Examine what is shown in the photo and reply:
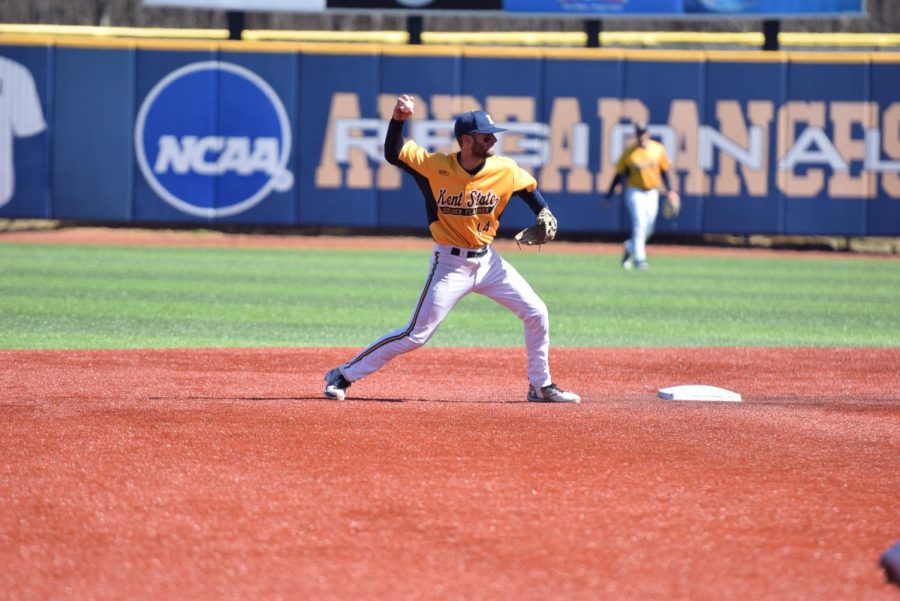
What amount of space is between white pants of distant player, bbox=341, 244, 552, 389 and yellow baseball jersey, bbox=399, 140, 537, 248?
0.11 meters

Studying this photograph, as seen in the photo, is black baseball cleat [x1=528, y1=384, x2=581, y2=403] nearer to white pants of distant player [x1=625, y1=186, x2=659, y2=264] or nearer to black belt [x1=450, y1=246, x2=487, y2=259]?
black belt [x1=450, y1=246, x2=487, y2=259]

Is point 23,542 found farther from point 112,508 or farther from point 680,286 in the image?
point 680,286

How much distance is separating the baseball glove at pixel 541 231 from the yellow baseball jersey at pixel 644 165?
10125 mm

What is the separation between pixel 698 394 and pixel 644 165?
9.88m

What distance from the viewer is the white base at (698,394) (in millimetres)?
7680

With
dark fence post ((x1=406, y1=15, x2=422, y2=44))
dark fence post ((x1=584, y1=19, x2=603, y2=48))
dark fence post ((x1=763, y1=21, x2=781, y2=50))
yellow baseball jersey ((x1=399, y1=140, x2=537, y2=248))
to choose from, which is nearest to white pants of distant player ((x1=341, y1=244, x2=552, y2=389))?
yellow baseball jersey ((x1=399, y1=140, x2=537, y2=248))

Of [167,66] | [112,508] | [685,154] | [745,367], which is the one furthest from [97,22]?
[112,508]

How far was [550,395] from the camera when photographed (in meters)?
7.41

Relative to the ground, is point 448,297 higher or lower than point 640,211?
lower

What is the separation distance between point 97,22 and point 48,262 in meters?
15.2

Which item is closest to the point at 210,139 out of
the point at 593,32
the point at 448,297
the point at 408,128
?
the point at 408,128

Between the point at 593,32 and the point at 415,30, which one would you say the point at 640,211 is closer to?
the point at 593,32

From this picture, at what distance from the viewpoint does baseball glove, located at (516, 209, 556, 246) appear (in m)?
7.17

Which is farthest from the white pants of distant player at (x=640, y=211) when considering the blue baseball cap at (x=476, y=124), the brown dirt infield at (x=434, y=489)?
the blue baseball cap at (x=476, y=124)
